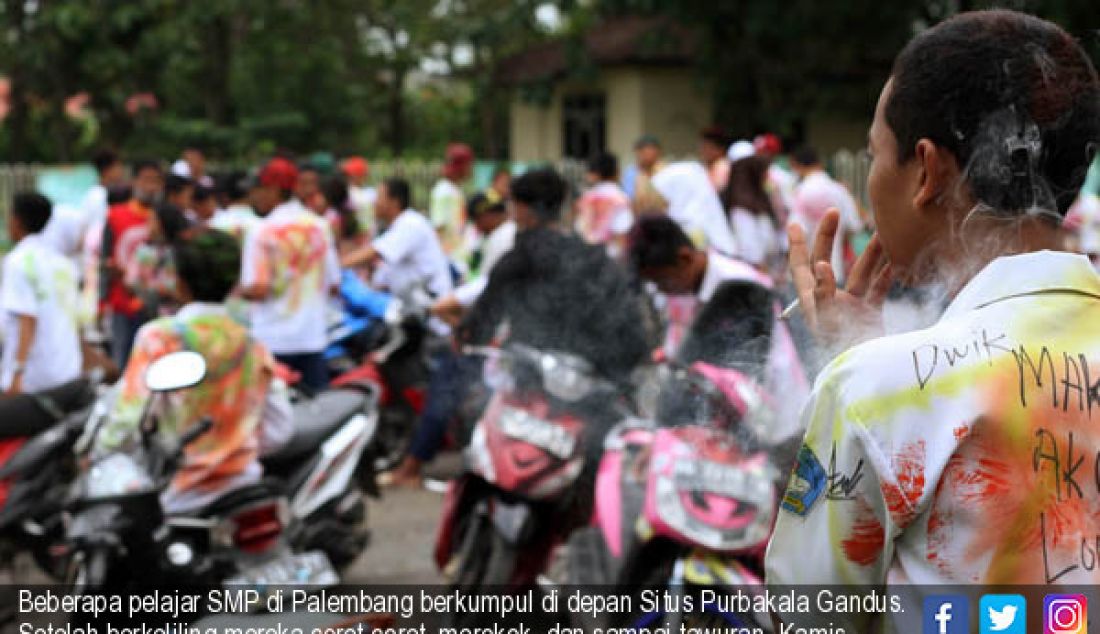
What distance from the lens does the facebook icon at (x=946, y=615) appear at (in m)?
1.61

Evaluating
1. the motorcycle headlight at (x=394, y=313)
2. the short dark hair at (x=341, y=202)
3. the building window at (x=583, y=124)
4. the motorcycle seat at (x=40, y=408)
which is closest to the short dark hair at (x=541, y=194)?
the motorcycle seat at (x=40, y=408)

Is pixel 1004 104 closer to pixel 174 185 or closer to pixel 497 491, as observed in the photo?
pixel 497 491

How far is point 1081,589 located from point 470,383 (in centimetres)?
418

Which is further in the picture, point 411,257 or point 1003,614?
point 411,257

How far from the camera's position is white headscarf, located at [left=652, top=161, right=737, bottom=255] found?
9.12 m

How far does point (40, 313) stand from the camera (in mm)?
6305

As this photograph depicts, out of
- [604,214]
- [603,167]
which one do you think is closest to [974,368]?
[604,214]

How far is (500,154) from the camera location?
29609 millimetres

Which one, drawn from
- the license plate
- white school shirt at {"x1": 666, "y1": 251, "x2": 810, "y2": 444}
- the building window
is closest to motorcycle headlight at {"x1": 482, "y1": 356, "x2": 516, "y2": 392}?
the license plate

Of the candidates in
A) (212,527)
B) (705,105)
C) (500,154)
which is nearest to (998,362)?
(212,527)

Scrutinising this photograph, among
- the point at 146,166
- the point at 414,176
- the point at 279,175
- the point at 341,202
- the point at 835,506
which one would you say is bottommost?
the point at 414,176

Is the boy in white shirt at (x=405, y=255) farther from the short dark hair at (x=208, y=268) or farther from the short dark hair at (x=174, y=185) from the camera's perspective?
the short dark hair at (x=208, y=268)

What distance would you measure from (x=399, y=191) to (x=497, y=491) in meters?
4.20

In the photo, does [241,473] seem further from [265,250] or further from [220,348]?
[265,250]
